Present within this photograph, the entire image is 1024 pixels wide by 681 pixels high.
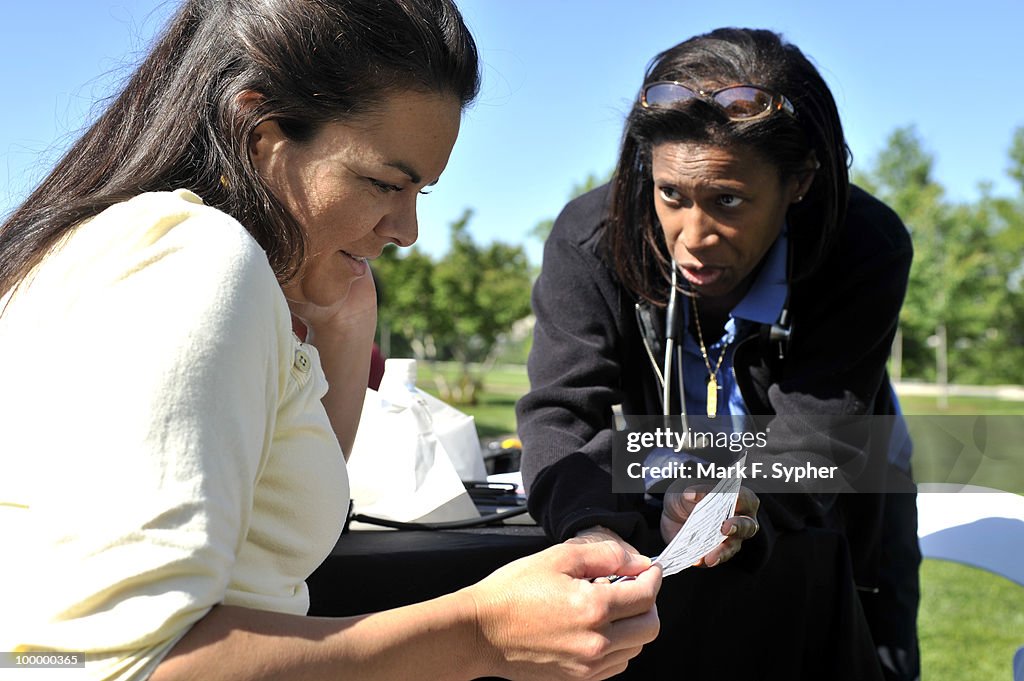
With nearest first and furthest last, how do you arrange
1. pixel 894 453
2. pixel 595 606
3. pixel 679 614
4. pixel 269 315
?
1. pixel 269 315
2. pixel 595 606
3. pixel 679 614
4. pixel 894 453

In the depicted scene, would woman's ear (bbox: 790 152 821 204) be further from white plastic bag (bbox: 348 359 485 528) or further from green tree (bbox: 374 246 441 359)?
green tree (bbox: 374 246 441 359)

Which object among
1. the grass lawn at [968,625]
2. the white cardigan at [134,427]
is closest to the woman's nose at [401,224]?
the white cardigan at [134,427]

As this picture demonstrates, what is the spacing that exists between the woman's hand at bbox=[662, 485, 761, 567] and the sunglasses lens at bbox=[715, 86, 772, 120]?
0.86 metres

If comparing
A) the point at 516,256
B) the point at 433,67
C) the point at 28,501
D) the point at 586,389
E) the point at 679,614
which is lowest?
the point at 679,614

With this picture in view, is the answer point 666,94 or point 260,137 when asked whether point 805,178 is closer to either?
point 666,94

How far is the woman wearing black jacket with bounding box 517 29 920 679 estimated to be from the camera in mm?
2049

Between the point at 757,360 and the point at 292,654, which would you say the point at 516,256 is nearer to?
the point at 757,360

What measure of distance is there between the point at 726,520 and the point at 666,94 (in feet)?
3.44

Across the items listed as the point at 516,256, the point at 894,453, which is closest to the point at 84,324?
the point at 894,453

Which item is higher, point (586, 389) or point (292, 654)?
point (586, 389)

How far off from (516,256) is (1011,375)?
40.3 feet

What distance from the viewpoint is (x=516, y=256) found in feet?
62.7

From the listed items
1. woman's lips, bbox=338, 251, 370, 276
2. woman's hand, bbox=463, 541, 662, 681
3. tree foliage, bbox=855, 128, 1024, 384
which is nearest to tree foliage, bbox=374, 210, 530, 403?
tree foliage, bbox=855, 128, 1024, 384

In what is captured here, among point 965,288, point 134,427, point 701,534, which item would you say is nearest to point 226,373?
point 134,427
